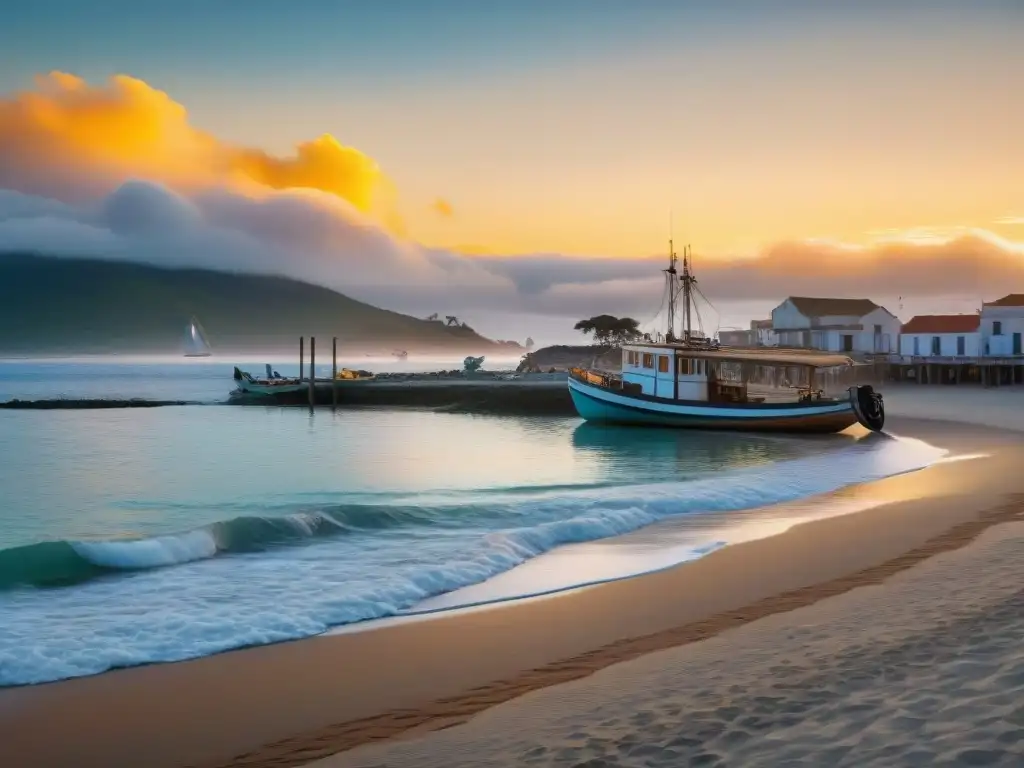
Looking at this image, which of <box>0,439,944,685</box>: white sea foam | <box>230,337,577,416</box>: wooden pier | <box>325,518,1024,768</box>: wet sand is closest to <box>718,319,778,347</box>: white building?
<box>230,337,577,416</box>: wooden pier

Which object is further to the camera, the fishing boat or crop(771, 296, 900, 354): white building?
crop(771, 296, 900, 354): white building

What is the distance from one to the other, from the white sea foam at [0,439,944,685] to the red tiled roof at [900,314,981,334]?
59.6 metres

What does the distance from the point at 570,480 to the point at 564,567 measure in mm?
12115

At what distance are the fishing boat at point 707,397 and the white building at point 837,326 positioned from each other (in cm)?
3753

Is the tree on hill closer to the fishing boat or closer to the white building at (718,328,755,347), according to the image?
the white building at (718,328,755,347)

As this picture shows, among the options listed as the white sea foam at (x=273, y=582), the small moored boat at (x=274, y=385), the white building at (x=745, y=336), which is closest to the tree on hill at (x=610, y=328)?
the white building at (x=745, y=336)

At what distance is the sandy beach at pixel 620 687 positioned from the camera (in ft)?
16.1

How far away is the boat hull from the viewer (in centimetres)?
3353

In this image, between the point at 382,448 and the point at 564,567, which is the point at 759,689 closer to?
the point at 564,567

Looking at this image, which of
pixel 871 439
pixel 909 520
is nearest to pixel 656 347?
pixel 871 439

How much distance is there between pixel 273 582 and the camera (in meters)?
10.4

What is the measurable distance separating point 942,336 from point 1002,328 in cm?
405

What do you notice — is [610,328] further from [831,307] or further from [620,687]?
[620,687]

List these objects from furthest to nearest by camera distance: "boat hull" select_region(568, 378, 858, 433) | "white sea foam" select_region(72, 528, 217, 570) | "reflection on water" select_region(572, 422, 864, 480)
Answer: "boat hull" select_region(568, 378, 858, 433) → "reflection on water" select_region(572, 422, 864, 480) → "white sea foam" select_region(72, 528, 217, 570)
